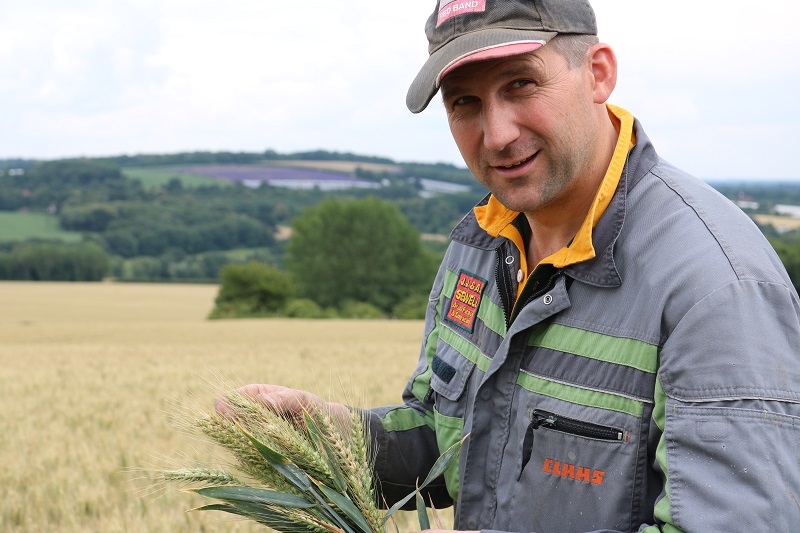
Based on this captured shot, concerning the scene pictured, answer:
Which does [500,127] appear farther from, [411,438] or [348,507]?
[411,438]

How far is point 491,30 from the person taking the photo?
1.94 meters

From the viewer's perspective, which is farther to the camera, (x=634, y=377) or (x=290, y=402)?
(x=290, y=402)

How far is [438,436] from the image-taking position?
2520mm

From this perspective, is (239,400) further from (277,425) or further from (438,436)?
(438,436)

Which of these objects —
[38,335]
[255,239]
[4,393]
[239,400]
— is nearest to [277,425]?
[239,400]

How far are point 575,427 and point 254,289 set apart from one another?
50775 millimetres

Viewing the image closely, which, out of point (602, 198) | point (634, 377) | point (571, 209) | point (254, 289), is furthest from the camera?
point (254, 289)

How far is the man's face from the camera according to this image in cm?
197

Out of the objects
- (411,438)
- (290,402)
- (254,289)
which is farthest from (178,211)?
(290,402)

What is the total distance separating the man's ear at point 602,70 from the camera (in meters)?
2.06

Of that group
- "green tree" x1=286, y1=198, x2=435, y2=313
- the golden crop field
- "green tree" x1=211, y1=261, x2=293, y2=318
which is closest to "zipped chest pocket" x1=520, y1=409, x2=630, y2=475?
the golden crop field

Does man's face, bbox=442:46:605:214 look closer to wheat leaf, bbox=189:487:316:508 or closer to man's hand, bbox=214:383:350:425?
man's hand, bbox=214:383:350:425

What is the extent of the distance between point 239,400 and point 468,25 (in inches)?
42.3

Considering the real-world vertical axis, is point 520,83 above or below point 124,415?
above
